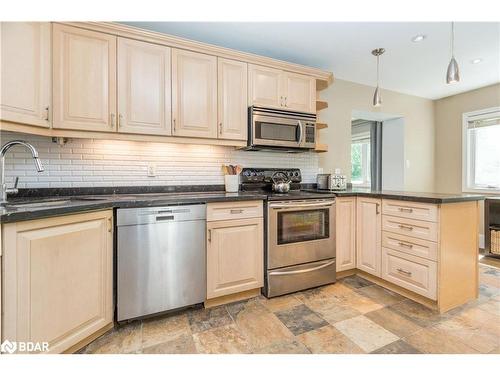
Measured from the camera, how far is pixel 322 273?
236cm

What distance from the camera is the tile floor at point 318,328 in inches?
59.1

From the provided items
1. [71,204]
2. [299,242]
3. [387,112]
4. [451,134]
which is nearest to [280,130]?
[299,242]

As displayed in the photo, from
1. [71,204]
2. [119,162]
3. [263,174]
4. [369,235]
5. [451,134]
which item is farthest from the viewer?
[451,134]

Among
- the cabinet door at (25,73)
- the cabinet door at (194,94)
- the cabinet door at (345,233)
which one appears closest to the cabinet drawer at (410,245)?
the cabinet door at (345,233)

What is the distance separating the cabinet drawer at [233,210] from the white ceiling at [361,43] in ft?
5.40

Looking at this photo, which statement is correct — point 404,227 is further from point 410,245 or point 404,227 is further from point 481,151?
point 481,151

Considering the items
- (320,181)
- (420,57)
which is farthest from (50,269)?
(420,57)

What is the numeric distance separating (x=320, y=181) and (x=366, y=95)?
168cm

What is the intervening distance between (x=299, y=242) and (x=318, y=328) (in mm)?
743

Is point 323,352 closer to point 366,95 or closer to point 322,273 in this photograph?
point 322,273

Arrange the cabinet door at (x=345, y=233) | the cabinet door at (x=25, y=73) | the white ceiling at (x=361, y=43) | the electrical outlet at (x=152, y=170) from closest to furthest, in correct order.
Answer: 1. the cabinet door at (x=25, y=73)
2. the white ceiling at (x=361, y=43)
3. the electrical outlet at (x=152, y=170)
4. the cabinet door at (x=345, y=233)

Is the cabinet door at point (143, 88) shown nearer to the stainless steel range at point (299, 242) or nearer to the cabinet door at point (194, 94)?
the cabinet door at point (194, 94)

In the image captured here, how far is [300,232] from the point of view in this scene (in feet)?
7.48

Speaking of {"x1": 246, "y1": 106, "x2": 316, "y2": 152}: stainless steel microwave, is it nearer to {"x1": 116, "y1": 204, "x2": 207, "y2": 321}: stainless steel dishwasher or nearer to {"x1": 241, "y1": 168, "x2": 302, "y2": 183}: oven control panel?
{"x1": 241, "y1": 168, "x2": 302, "y2": 183}: oven control panel
